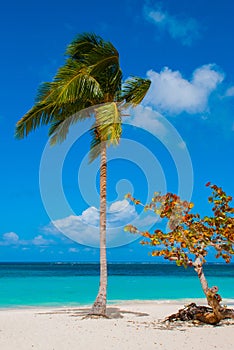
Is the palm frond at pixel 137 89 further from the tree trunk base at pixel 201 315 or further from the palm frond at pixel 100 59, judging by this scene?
the tree trunk base at pixel 201 315

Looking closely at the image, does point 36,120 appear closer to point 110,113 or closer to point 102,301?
point 110,113

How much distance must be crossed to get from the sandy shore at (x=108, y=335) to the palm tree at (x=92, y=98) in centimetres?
167

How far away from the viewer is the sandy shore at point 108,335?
340 inches

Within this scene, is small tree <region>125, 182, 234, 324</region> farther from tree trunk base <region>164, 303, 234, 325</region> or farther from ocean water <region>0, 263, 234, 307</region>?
ocean water <region>0, 263, 234, 307</region>

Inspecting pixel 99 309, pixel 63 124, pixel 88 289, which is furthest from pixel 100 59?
pixel 88 289

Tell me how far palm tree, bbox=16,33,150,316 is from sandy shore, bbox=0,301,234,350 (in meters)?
1.67

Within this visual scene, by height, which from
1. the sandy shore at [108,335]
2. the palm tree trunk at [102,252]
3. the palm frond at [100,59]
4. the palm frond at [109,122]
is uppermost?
the palm frond at [100,59]

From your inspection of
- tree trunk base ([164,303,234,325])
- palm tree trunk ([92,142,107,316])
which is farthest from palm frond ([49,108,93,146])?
tree trunk base ([164,303,234,325])

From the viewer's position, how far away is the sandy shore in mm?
8633

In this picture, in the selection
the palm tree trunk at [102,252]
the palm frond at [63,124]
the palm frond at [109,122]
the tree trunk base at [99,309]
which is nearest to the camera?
the palm frond at [109,122]

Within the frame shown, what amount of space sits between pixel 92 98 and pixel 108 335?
268 inches

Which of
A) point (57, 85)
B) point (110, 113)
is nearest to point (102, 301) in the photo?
point (110, 113)

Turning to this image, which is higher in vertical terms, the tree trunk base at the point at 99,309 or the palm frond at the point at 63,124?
the palm frond at the point at 63,124

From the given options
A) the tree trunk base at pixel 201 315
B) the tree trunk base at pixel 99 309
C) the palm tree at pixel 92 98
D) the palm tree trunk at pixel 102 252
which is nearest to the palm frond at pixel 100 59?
the palm tree at pixel 92 98
